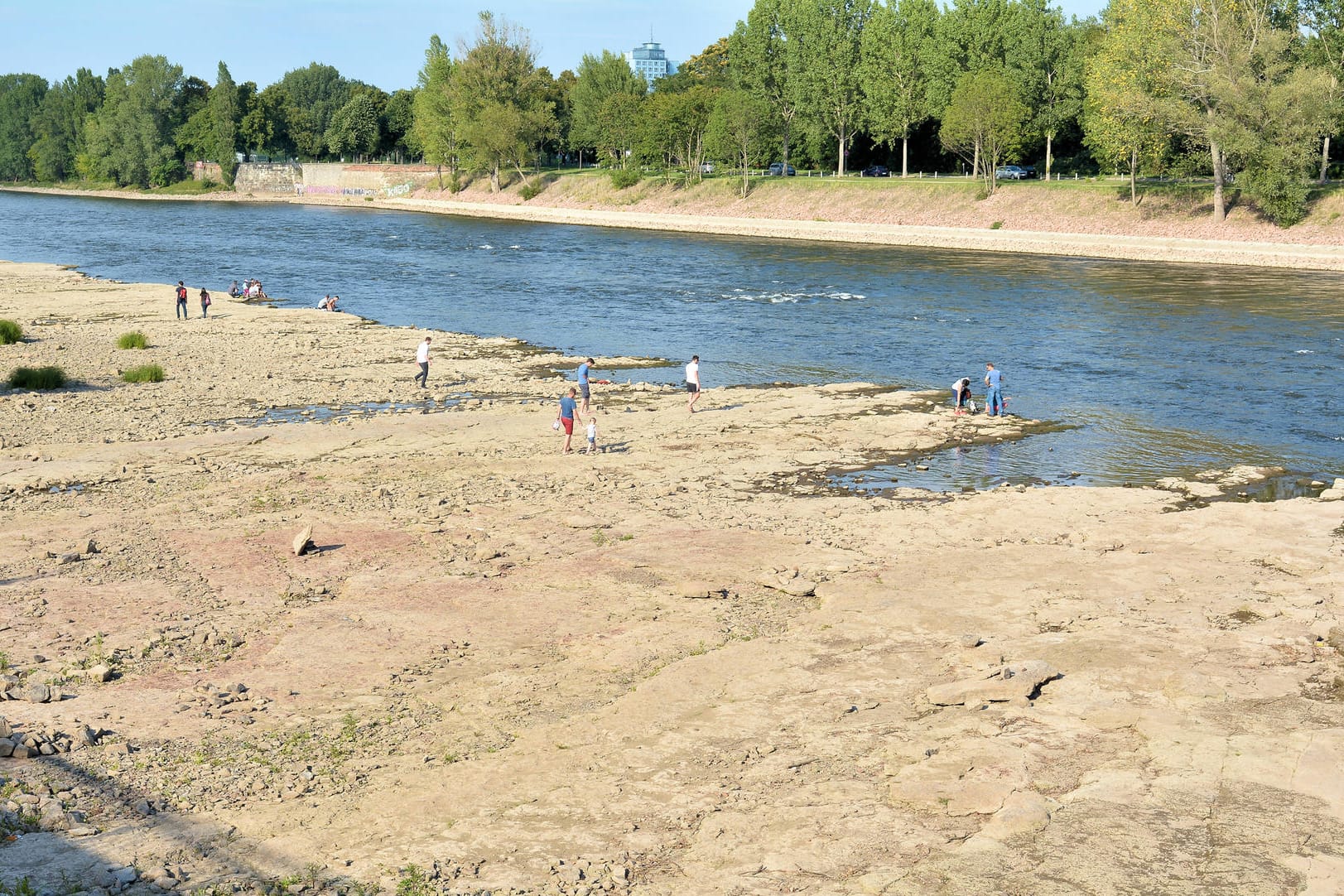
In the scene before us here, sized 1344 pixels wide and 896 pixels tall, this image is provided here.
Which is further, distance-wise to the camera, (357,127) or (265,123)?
(265,123)

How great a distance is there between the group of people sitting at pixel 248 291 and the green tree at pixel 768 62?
69.9 metres

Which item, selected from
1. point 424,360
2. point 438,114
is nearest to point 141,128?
point 438,114

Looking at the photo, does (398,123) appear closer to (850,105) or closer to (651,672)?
(850,105)

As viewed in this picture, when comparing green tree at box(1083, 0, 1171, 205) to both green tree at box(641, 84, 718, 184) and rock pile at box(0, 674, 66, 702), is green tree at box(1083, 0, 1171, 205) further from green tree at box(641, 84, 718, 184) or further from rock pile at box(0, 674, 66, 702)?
rock pile at box(0, 674, 66, 702)

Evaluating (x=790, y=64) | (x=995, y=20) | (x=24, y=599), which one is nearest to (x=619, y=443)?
(x=24, y=599)

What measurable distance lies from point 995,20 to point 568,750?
334 ft

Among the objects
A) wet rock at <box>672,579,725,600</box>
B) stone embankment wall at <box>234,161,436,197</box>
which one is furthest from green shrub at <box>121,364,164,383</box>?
stone embankment wall at <box>234,161,436,197</box>

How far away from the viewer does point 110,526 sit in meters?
21.4

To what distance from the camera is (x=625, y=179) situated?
124 m

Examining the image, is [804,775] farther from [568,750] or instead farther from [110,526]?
[110,526]

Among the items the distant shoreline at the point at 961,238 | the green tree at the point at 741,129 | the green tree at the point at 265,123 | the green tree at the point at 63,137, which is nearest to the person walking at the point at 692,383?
the distant shoreline at the point at 961,238

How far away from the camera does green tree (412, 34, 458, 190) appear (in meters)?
146

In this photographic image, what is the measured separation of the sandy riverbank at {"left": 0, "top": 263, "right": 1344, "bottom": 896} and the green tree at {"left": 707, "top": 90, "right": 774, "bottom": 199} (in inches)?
3469

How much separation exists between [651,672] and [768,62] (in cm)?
11095
